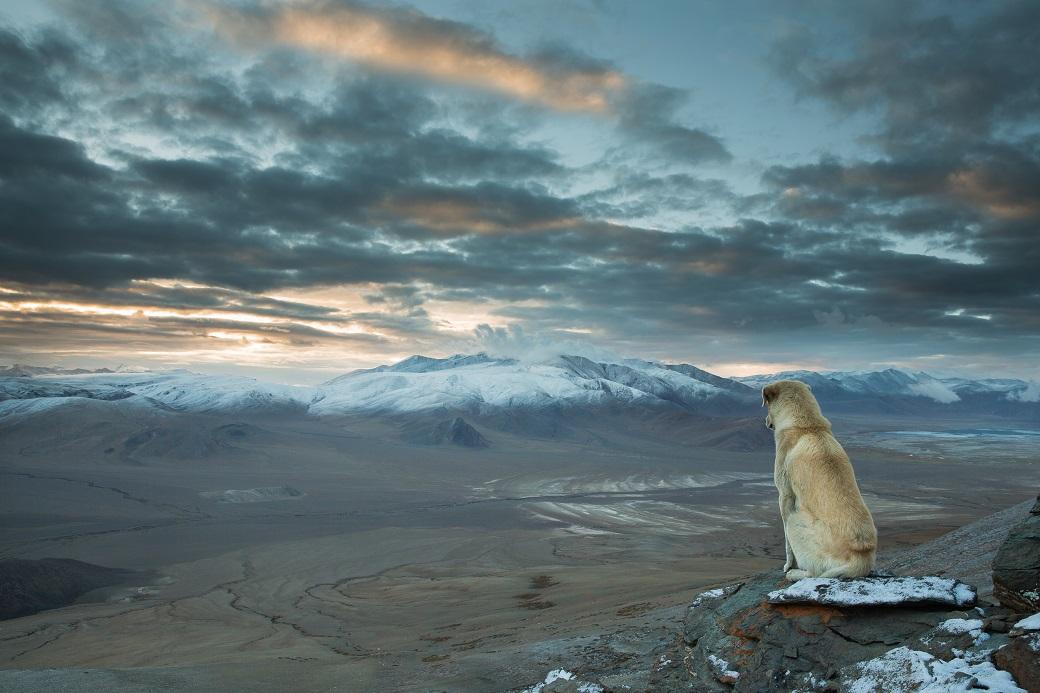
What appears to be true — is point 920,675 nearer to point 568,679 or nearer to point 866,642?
point 866,642

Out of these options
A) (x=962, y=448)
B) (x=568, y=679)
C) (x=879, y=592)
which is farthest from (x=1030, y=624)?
(x=962, y=448)

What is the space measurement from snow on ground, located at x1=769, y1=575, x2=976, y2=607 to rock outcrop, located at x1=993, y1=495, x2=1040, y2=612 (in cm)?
25

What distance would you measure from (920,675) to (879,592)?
836 millimetres

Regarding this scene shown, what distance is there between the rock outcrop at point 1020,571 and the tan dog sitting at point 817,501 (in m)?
0.97

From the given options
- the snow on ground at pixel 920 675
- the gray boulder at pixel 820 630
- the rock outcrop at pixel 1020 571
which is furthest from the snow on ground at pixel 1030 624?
the rock outcrop at pixel 1020 571

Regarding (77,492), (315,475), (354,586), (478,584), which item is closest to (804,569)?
(478,584)

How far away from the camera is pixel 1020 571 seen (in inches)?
210

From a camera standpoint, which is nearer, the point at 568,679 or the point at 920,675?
the point at 920,675

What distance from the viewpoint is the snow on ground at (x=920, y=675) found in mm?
4346

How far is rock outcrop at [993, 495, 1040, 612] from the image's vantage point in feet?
17.1

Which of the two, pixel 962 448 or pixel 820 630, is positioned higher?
pixel 820 630

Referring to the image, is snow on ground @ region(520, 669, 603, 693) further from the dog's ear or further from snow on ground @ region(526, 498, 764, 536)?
snow on ground @ region(526, 498, 764, 536)

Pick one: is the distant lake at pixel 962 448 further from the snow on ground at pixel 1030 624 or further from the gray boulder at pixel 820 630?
the snow on ground at pixel 1030 624

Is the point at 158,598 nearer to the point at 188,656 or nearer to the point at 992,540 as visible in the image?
the point at 188,656
